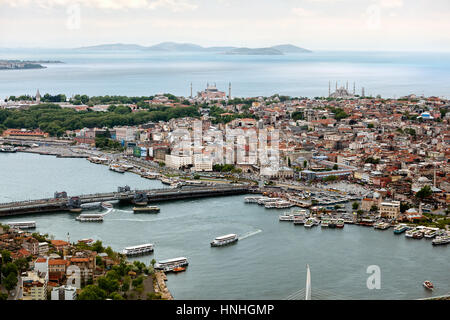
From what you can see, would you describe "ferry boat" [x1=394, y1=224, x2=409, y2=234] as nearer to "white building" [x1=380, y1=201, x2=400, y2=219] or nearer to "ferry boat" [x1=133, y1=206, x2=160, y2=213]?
"white building" [x1=380, y1=201, x2=400, y2=219]

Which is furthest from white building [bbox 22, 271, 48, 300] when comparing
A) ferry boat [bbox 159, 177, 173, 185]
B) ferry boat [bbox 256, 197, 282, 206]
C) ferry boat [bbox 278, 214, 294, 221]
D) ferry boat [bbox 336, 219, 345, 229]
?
ferry boat [bbox 159, 177, 173, 185]

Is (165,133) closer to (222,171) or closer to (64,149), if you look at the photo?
(64,149)

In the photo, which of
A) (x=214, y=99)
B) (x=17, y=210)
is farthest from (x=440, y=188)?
(x=214, y=99)

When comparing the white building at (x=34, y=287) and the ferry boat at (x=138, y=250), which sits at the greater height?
the white building at (x=34, y=287)

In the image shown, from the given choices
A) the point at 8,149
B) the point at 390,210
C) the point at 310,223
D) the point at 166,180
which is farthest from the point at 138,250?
the point at 8,149

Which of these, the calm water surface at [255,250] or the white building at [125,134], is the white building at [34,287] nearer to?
the calm water surface at [255,250]

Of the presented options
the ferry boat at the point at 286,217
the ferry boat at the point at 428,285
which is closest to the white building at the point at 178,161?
the ferry boat at the point at 286,217
